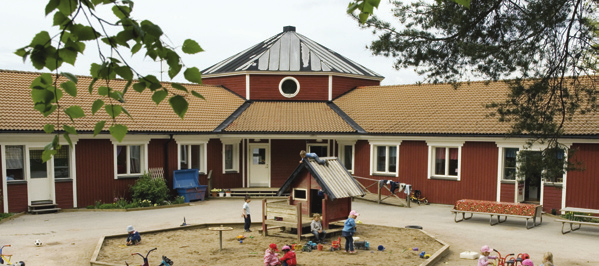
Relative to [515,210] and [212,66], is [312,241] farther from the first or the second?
[212,66]

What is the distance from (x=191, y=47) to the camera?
2.80m

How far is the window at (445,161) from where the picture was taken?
22.9 m

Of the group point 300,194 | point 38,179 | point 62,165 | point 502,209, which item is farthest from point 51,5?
point 62,165

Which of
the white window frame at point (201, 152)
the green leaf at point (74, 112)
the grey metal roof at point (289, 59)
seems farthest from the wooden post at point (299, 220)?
the grey metal roof at point (289, 59)

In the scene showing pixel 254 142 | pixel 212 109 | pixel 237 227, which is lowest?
pixel 237 227

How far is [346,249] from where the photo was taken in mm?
13703

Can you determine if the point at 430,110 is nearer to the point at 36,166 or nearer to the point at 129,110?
the point at 129,110

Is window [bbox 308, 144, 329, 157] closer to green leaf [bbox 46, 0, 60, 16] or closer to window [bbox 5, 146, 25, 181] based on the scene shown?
window [bbox 5, 146, 25, 181]

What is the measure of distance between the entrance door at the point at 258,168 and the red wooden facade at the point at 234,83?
3544 millimetres

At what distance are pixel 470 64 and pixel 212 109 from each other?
16.8m

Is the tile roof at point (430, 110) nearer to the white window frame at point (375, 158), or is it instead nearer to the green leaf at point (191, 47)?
the white window frame at point (375, 158)

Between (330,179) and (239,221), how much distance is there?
4121 mm

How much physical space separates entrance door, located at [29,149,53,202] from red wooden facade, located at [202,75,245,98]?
11.2m

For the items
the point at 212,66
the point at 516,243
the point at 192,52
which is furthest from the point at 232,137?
the point at 192,52
